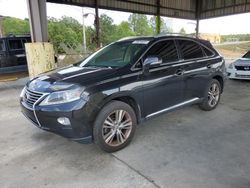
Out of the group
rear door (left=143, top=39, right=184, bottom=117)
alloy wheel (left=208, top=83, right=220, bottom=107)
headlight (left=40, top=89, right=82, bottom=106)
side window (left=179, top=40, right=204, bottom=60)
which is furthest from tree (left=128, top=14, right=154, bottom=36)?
headlight (left=40, top=89, right=82, bottom=106)

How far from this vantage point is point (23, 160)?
3.17 meters

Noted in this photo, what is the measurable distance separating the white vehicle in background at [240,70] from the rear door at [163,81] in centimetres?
504

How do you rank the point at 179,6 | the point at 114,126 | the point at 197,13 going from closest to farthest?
1. the point at 114,126
2. the point at 179,6
3. the point at 197,13

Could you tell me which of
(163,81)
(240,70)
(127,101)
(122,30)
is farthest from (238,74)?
(122,30)

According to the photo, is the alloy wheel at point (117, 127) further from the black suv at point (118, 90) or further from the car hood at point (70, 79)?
the car hood at point (70, 79)

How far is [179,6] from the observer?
1769 centimetres

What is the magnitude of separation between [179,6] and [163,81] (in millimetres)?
15783

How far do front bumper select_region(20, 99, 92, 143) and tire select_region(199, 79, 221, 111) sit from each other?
9.36 feet

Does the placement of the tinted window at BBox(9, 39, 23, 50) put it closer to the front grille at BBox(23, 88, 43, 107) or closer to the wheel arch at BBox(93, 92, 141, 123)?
the front grille at BBox(23, 88, 43, 107)

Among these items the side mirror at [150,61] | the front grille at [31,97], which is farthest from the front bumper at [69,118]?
the side mirror at [150,61]

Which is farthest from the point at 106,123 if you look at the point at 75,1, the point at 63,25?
the point at 63,25

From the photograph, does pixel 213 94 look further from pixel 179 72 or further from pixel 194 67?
pixel 179 72

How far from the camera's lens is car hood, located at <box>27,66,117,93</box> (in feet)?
9.97

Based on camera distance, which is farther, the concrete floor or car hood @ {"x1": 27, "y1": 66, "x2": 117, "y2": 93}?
car hood @ {"x1": 27, "y1": 66, "x2": 117, "y2": 93}
